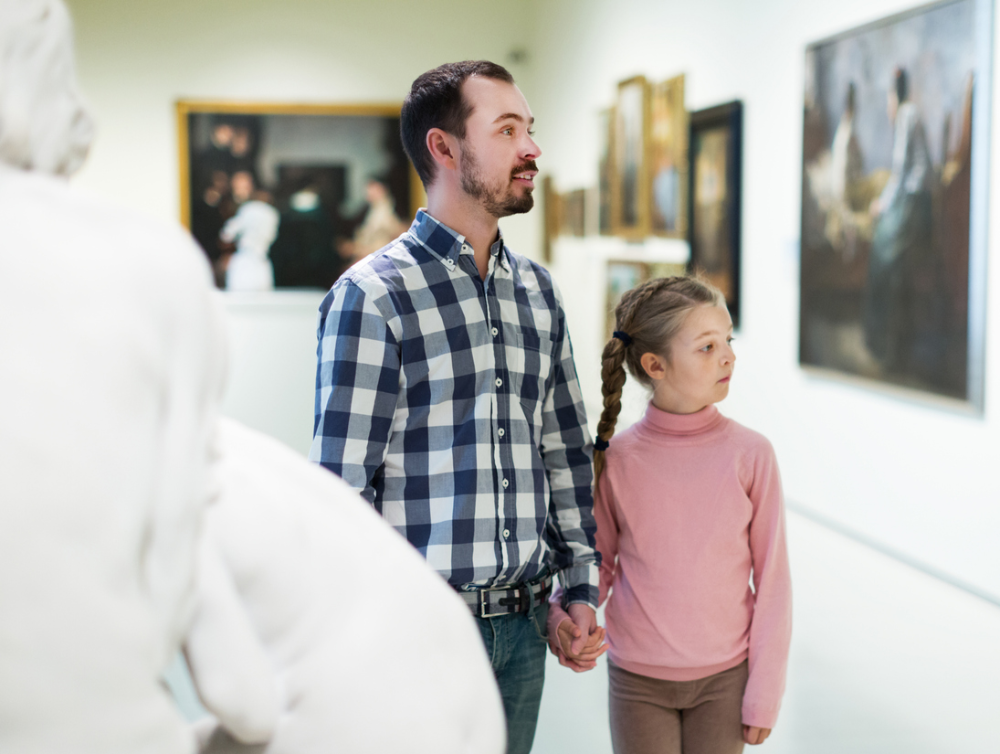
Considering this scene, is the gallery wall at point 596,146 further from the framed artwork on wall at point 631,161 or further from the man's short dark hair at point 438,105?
the man's short dark hair at point 438,105

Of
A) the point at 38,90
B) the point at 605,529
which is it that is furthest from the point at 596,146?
the point at 38,90

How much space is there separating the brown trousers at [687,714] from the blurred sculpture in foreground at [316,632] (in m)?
1.24

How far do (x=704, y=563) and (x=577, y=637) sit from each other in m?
0.34

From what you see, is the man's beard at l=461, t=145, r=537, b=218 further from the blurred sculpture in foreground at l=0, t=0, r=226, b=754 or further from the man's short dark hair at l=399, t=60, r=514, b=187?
the blurred sculpture in foreground at l=0, t=0, r=226, b=754

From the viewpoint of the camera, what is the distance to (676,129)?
838 centimetres

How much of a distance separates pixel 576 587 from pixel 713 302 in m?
0.75

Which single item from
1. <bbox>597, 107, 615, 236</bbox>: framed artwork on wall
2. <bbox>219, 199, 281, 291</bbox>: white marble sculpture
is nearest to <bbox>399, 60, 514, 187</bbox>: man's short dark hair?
<bbox>597, 107, 615, 236</bbox>: framed artwork on wall

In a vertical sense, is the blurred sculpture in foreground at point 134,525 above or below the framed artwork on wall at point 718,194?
below

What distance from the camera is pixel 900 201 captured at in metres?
5.31

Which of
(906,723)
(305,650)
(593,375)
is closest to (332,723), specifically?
(305,650)

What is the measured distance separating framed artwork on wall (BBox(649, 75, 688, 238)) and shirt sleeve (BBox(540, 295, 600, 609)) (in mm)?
6042

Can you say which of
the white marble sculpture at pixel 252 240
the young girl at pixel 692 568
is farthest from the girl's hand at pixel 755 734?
the white marble sculpture at pixel 252 240

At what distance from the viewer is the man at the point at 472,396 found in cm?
207

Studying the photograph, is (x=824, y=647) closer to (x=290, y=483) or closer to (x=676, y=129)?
(x=290, y=483)
